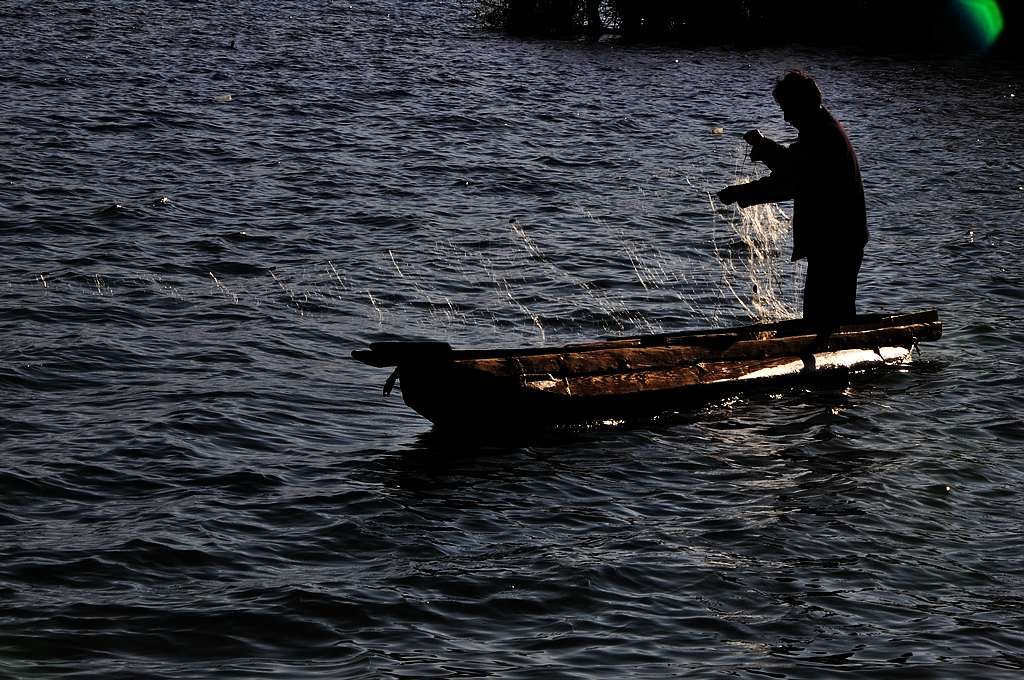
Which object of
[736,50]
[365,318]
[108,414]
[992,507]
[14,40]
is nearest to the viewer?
[992,507]

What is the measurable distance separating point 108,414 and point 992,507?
19.1ft

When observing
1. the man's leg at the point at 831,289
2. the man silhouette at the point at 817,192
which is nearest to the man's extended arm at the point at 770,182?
the man silhouette at the point at 817,192

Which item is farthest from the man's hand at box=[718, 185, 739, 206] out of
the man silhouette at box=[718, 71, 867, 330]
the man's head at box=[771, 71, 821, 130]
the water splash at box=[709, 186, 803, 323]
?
the water splash at box=[709, 186, 803, 323]

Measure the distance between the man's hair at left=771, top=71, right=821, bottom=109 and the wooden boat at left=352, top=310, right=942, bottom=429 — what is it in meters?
1.66

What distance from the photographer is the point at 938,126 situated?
887 inches

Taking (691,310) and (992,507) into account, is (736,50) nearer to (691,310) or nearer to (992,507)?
(691,310)

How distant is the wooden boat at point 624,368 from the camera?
872cm

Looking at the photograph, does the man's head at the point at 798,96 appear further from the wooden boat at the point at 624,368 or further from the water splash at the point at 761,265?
the water splash at the point at 761,265

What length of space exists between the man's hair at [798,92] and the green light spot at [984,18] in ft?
73.7

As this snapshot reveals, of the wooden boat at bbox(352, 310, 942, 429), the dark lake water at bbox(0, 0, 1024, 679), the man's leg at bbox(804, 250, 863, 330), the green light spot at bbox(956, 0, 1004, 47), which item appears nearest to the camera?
the dark lake water at bbox(0, 0, 1024, 679)

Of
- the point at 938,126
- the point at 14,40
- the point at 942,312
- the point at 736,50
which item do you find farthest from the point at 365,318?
the point at 736,50

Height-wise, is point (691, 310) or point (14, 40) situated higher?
point (14, 40)

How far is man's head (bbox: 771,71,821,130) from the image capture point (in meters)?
9.93

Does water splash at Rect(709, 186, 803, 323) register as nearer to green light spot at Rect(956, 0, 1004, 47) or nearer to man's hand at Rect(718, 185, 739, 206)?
man's hand at Rect(718, 185, 739, 206)
